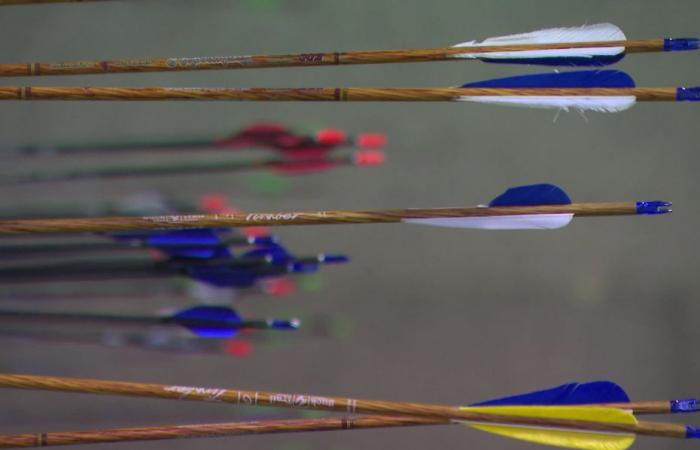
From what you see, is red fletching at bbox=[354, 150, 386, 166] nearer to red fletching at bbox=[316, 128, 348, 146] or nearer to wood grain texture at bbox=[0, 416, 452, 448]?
red fletching at bbox=[316, 128, 348, 146]

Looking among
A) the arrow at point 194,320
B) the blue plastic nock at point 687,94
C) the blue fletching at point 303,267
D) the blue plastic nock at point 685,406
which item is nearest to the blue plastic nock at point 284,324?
the arrow at point 194,320

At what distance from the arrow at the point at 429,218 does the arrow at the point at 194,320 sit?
0.85ft

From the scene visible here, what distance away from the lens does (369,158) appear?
177 centimetres

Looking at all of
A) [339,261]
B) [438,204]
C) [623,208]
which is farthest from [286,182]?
[623,208]

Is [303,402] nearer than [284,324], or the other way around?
[303,402]

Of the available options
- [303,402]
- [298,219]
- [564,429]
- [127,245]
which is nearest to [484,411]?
[564,429]

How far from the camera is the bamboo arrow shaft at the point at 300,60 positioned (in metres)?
1.53

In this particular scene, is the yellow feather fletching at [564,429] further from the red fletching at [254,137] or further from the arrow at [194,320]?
the red fletching at [254,137]

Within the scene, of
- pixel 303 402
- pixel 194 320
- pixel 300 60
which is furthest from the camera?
pixel 194 320

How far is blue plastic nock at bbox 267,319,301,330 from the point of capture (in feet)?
5.69

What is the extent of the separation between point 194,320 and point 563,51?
871mm

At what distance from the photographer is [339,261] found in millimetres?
1746

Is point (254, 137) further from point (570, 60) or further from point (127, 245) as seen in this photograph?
point (570, 60)

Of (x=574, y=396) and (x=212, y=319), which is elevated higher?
(x=212, y=319)
